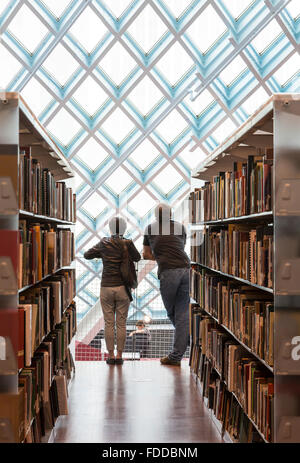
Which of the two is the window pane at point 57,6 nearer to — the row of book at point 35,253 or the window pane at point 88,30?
the window pane at point 88,30

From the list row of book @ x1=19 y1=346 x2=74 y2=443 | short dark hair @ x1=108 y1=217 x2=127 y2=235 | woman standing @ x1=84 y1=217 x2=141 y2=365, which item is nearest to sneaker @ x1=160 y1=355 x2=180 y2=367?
woman standing @ x1=84 y1=217 x2=141 y2=365

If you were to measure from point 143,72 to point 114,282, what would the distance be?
5.62m

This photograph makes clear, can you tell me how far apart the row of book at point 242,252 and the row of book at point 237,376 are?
40 centimetres

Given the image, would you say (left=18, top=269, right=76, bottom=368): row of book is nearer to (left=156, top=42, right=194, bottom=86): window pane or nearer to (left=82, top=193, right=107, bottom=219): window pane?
(left=156, top=42, right=194, bottom=86): window pane

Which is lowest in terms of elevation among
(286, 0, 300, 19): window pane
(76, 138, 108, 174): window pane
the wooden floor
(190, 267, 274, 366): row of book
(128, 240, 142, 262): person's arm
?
the wooden floor

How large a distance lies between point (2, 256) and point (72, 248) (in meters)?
2.78

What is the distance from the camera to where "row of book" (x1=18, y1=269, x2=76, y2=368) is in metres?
2.20

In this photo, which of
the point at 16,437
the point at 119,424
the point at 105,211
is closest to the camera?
A: the point at 16,437

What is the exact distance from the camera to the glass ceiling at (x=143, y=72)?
9.02 meters

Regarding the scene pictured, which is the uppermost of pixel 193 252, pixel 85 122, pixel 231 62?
pixel 231 62

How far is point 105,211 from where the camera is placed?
500 inches

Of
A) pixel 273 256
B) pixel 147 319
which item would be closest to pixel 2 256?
pixel 273 256

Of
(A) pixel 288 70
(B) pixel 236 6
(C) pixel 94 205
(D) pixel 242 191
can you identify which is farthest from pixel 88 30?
(D) pixel 242 191
